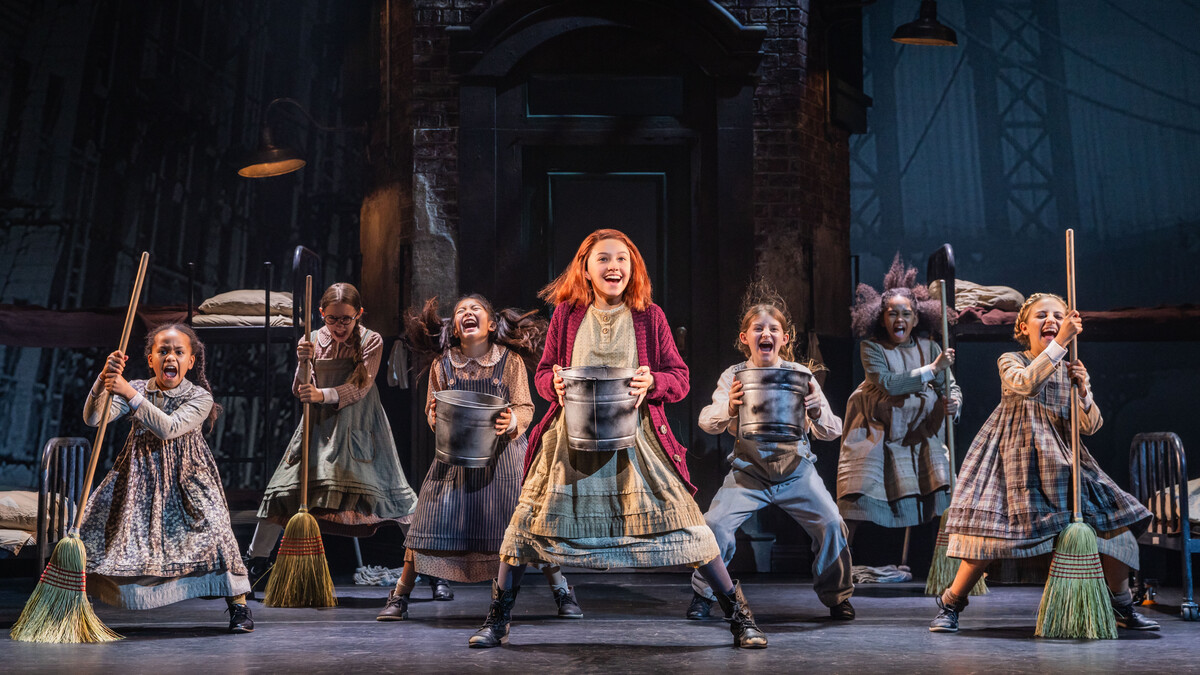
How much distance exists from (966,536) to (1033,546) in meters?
0.26

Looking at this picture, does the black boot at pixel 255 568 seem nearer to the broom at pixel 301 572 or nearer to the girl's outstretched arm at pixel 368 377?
the broom at pixel 301 572

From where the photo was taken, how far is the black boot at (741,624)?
4.17 metres

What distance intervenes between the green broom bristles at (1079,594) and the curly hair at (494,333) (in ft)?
8.06

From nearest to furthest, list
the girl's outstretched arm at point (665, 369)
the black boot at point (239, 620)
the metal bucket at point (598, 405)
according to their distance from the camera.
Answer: the metal bucket at point (598, 405) → the girl's outstretched arm at point (665, 369) → the black boot at point (239, 620)

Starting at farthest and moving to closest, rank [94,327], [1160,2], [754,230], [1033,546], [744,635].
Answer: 1. [1160,2]
2. [94,327]
3. [754,230]
4. [1033,546]
5. [744,635]

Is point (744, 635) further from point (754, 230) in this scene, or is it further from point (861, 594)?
point (754, 230)

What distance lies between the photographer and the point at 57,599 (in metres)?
4.42

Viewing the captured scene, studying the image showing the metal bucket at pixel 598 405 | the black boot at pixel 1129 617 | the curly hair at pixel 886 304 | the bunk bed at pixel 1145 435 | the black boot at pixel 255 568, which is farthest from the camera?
the curly hair at pixel 886 304

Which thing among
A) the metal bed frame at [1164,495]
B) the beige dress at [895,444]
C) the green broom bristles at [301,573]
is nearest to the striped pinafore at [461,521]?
the green broom bristles at [301,573]

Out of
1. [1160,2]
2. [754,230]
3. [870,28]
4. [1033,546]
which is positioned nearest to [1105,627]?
[1033,546]

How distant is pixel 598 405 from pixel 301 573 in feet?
7.23

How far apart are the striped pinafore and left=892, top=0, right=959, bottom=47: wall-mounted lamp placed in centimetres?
459

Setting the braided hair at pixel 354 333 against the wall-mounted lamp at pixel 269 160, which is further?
the wall-mounted lamp at pixel 269 160

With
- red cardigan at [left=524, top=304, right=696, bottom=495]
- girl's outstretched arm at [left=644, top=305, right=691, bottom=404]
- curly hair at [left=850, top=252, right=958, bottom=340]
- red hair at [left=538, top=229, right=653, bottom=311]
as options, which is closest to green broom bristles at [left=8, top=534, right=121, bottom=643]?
red cardigan at [left=524, top=304, right=696, bottom=495]
